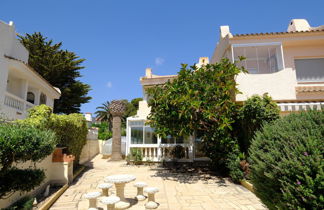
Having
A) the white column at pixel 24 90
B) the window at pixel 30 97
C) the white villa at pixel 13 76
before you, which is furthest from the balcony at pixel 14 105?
the window at pixel 30 97

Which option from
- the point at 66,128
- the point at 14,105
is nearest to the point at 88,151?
the point at 14,105

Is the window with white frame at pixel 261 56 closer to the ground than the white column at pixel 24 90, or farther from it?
farther from it

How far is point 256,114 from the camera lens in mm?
9078

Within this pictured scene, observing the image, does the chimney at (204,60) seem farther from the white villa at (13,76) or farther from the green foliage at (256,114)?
the white villa at (13,76)

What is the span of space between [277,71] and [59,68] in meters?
23.7

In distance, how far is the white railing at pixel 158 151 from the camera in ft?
51.9

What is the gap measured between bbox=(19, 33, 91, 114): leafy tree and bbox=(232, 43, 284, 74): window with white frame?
2071 centimetres

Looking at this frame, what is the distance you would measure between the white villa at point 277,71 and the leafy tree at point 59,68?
14141 millimetres

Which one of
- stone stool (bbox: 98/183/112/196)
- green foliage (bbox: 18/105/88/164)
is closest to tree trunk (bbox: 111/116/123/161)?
green foliage (bbox: 18/105/88/164)

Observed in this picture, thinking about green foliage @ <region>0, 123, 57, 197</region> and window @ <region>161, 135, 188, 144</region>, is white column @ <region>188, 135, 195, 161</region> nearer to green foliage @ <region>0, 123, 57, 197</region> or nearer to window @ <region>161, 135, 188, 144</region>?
window @ <region>161, 135, 188, 144</region>

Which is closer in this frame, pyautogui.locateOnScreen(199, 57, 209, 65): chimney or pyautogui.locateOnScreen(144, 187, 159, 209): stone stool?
pyautogui.locateOnScreen(144, 187, 159, 209): stone stool

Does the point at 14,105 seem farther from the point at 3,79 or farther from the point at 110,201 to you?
the point at 110,201

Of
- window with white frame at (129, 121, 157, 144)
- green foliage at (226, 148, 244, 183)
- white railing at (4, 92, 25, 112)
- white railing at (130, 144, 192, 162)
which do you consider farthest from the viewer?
window with white frame at (129, 121, 157, 144)

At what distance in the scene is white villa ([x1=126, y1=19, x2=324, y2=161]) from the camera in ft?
40.2
